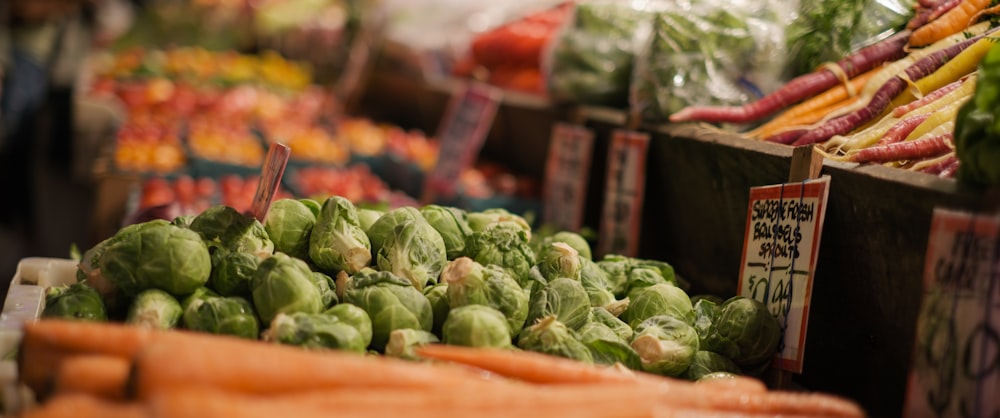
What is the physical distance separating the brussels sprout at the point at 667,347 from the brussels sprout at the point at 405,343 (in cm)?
49

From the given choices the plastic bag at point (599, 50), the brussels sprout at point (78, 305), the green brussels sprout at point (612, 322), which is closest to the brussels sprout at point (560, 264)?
the green brussels sprout at point (612, 322)

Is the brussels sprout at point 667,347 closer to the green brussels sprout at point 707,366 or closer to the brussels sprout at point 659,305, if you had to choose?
the green brussels sprout at point 707,366

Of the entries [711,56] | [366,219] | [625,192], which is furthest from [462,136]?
[366,219]

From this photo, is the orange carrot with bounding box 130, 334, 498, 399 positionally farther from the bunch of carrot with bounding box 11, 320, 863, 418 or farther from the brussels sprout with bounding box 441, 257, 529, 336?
the brussels sprout with bounding box 441, 257, 529, 336

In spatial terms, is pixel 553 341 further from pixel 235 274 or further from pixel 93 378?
pixel 93 378

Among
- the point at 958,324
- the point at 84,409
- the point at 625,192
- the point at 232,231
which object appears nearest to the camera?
the point at 84,409

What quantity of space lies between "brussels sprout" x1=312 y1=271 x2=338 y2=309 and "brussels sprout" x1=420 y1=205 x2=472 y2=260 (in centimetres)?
34

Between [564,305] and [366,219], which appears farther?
[366,219]

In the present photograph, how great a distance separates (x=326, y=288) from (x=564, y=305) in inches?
21.9

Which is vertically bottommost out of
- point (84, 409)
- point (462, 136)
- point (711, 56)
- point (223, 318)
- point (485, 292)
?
point (84, 409)

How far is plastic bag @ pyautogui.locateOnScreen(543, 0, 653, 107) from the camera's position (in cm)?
351

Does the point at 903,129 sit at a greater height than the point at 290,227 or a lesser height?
greater

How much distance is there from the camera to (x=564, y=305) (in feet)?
6.09

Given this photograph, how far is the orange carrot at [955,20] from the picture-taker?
2.37 metres
